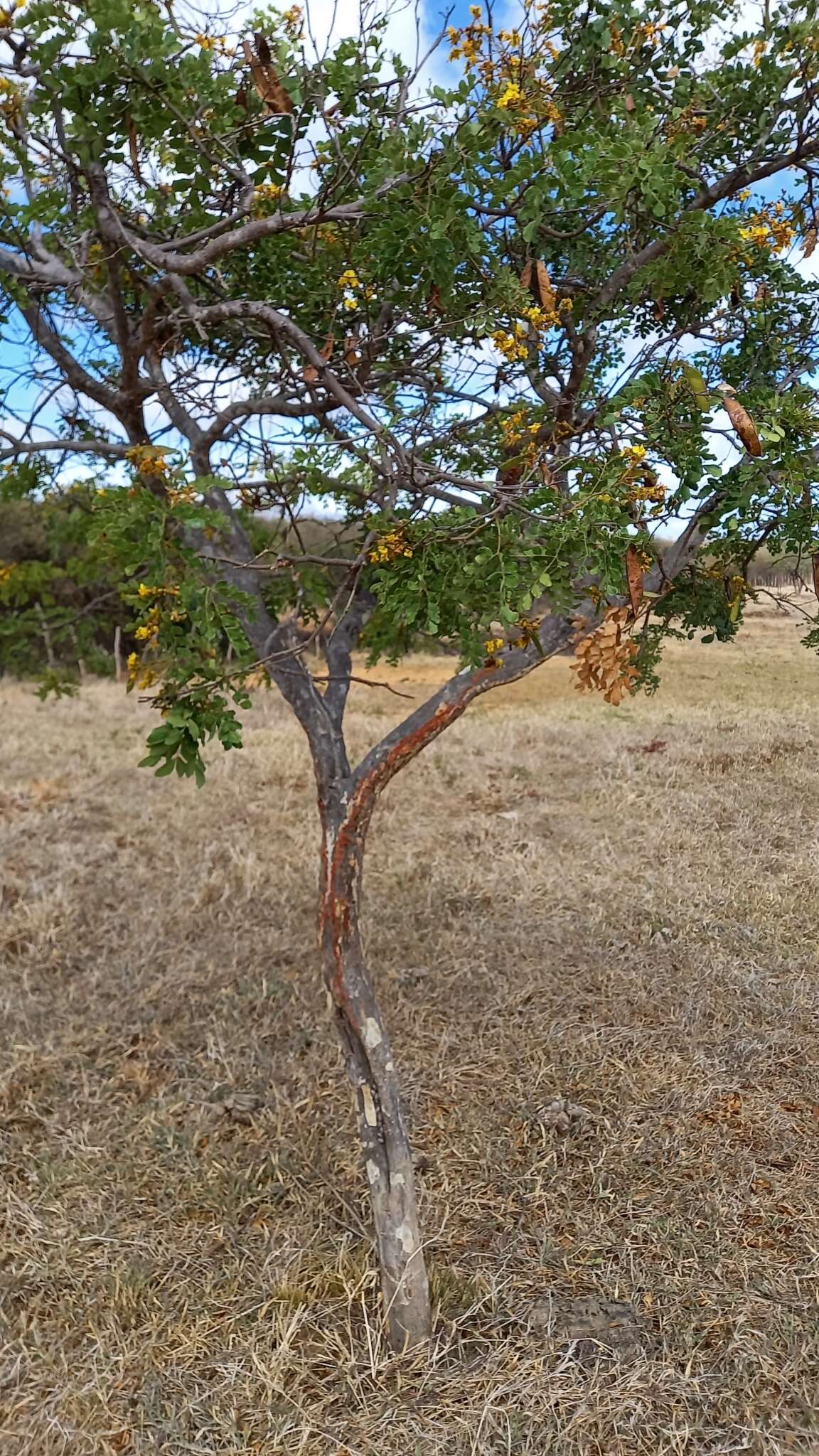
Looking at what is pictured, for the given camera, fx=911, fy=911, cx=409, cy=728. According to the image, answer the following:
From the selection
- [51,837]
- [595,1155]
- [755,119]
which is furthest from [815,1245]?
[51,837]

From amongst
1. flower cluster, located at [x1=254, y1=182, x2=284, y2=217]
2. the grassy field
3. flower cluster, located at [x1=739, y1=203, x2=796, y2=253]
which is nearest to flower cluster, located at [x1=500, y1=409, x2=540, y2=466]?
flower cluster, located at [x1=739, y1=203, x2=796, y2=253]

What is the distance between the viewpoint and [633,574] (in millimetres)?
2285

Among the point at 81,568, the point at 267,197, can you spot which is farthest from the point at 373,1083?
the point at 81,568

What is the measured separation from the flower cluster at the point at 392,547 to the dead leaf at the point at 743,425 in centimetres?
83

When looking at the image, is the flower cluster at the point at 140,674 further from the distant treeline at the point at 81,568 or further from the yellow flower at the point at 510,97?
the yellow flower at the point at 510,97

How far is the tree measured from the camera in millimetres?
2352

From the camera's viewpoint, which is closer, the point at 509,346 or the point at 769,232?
the point at 509,346

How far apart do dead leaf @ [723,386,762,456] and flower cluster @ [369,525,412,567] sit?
833 millimetres

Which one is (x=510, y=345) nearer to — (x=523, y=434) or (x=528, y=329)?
(x=523, y=434)

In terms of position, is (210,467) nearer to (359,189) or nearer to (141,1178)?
(359,189)

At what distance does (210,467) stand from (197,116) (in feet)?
4.34

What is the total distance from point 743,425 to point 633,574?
1.38 ft

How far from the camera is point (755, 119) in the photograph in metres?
3.18

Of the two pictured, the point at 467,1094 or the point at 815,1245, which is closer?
the point at 815,1245
